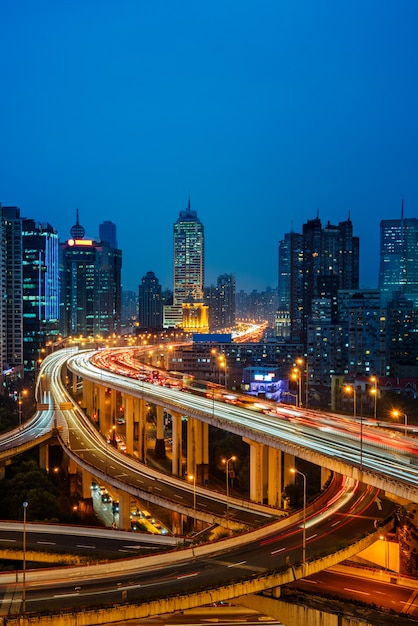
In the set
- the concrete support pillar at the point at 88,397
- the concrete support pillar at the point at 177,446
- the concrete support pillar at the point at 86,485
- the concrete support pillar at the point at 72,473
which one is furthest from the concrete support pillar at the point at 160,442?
the concrete support pillar at the point at 88,397

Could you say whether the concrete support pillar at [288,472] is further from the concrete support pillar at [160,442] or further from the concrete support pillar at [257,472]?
the concrete support pillar at [160,442]

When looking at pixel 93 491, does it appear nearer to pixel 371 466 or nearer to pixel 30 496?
pixel 30 496

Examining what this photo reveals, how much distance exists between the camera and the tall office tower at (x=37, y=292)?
4454 inches

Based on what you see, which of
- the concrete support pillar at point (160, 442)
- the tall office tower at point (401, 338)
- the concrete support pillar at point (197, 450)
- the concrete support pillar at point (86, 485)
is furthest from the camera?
the tall office tower at point (401, 338)

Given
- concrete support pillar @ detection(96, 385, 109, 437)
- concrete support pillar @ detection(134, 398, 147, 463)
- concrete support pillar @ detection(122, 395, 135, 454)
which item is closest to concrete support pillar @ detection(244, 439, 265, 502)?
concrete support pillar @ detection(134, 398, 147, 463)

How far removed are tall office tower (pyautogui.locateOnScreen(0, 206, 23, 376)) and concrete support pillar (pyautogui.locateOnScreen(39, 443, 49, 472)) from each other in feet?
148

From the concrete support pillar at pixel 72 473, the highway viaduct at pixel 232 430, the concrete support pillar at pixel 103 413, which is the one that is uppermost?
the highway viaduct at pixel 232 430

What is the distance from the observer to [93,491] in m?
55.6

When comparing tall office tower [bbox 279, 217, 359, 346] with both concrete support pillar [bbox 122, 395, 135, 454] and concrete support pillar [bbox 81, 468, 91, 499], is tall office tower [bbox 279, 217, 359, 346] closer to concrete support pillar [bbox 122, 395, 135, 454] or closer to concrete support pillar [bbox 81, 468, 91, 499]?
concrete support pillar [bbox 122, 395, 135, 454]

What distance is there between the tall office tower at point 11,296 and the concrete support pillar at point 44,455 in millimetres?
45006

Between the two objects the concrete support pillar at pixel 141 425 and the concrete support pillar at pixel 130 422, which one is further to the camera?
the concrete support pillar at pixel 130 422

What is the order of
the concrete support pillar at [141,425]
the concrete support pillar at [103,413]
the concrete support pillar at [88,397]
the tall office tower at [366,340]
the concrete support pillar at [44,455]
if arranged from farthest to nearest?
the tall office tower at [366,340] → the concrete support pillar at [88,397] → the concrete support pillar at [103,413] → the concrete support pillar at [141,425] → the concrete support pillar at [44,455]

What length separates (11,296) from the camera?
354 ft

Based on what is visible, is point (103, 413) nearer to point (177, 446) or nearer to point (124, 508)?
point (177, 446)
